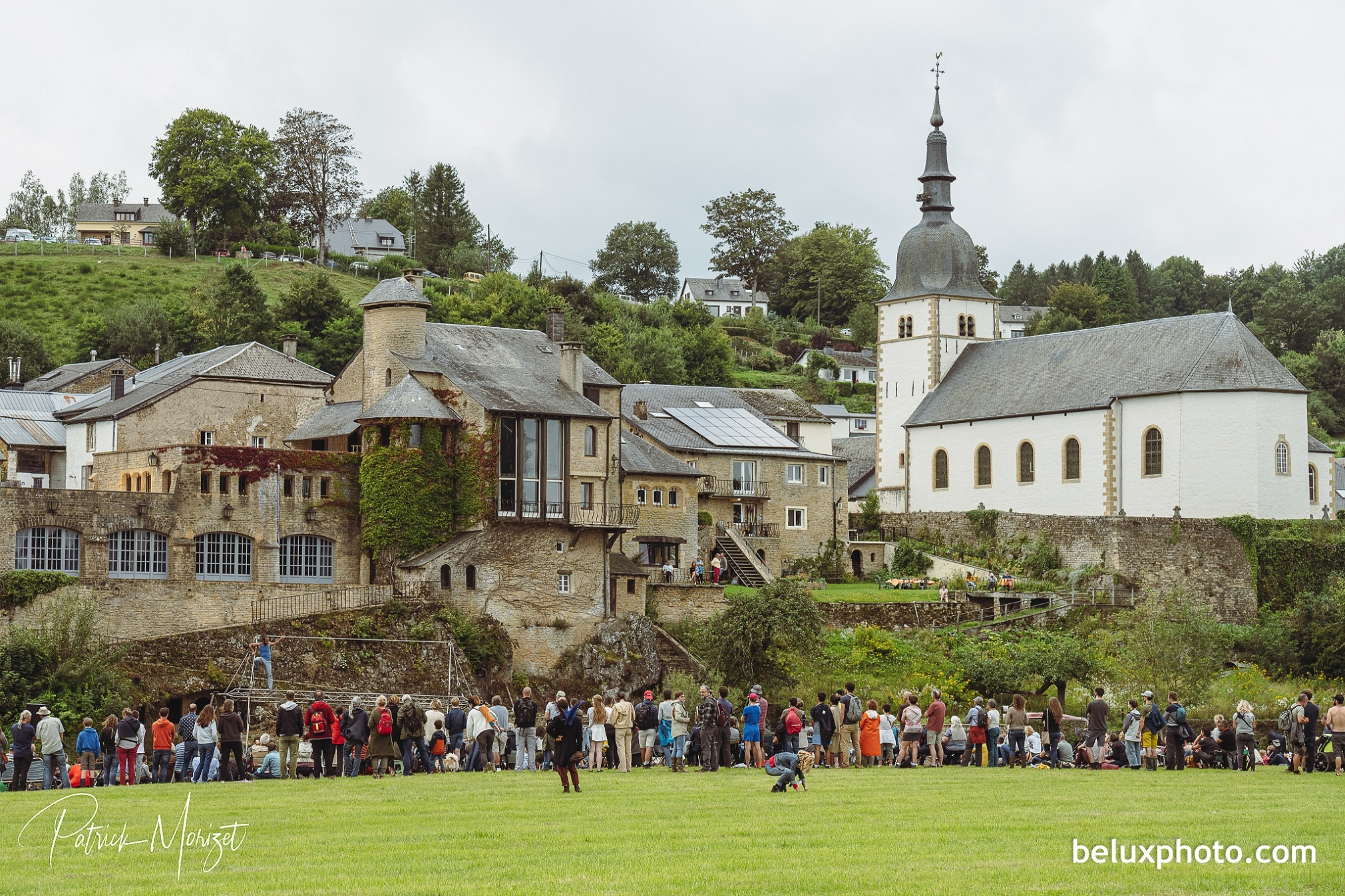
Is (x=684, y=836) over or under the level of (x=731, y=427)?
under

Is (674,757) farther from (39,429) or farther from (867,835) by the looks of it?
(39,429)

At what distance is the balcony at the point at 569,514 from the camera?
48438 millimetres

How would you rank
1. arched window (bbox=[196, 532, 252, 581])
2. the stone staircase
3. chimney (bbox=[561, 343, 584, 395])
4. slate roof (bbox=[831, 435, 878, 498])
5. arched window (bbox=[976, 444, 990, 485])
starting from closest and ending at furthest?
arched window (bbox=[196, 532, 252, 581])
chimney (bbox=[561, 343, 584, 395])
the stone staircase
arched window (bbox=[976, 444, 990, 485])
slate roof (bbox=[831, 435, 878, 498])

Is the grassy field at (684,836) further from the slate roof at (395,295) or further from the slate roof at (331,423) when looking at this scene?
the slate roof at (395,295)

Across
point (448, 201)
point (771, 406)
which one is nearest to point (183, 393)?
point (771, 406)

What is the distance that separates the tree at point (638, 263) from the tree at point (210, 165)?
2971cm

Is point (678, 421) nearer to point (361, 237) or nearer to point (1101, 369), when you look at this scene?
point (1101, 369)

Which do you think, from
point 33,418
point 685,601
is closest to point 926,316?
point 685,601

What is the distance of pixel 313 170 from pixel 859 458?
48.8 meters

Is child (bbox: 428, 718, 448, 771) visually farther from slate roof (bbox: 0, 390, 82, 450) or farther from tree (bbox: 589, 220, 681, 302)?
tree (bbox: 589, 220, 681, 302)

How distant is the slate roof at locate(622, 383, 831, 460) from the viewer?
6366cm

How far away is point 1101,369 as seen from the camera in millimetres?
66812

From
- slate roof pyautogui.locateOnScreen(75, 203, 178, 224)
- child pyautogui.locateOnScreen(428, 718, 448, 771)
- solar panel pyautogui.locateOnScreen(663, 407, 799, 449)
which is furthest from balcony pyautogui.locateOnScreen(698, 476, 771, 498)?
slate roof pyautogui.locateOnScreen(75, 203, 178, 224)

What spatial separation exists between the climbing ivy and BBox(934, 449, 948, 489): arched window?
95.4 feet
